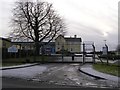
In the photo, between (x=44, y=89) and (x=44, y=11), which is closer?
(x=44, y=89)

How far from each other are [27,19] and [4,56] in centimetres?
2112

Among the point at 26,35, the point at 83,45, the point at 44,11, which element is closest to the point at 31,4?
the point at 44,11

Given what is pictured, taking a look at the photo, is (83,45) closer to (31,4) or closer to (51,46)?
(51,46)

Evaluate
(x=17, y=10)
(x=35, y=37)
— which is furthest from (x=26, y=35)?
(x=17, y=10)

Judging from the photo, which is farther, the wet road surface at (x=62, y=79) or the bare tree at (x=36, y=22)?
the bare tree at (x=36, y=22)

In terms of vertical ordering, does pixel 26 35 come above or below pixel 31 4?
below

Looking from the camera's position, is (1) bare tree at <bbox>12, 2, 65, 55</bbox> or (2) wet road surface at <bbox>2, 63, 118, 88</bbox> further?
(1) bare tree at <bbox>12, 2, 65, 55</bbox>

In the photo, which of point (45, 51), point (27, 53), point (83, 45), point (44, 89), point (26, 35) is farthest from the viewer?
point (26, 35)

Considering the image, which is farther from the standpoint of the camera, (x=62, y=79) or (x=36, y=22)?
(x=36, y=22)

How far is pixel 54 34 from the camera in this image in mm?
64062

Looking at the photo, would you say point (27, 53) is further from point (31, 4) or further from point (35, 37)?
point (31, 4)

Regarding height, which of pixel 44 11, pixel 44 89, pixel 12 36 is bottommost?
pixel 44 89

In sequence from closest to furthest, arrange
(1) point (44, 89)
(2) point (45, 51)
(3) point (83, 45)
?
(1) point (44, 89) → (3) point (83, 45) → (2) point (45, 51)

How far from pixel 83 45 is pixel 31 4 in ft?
92.7
